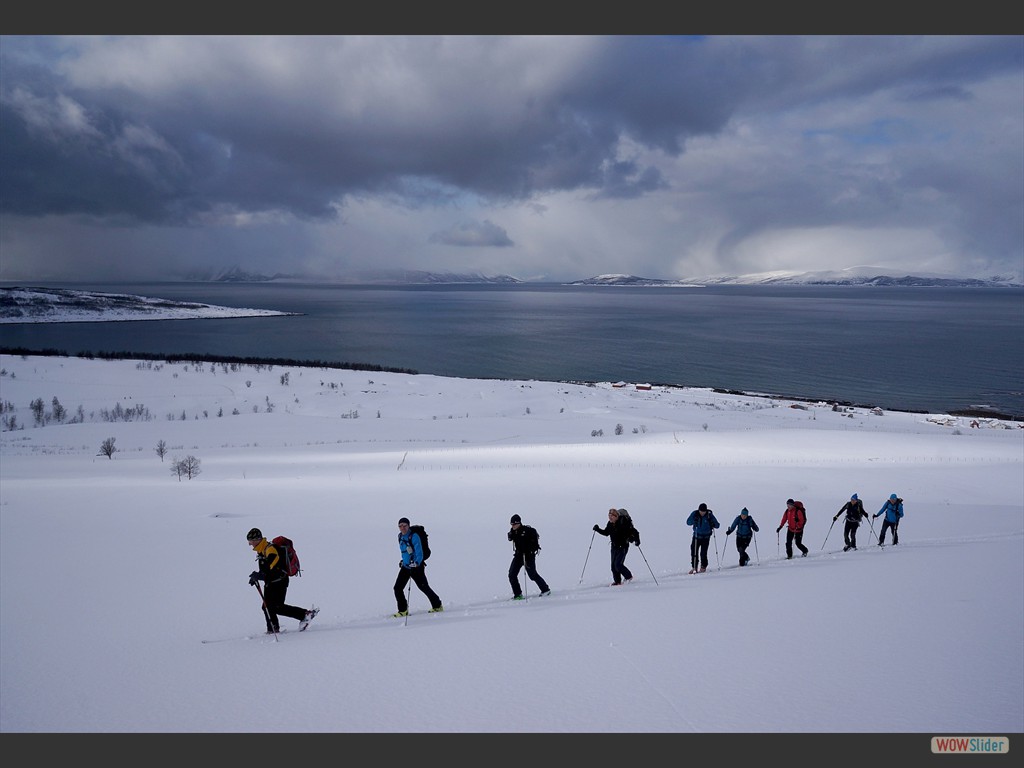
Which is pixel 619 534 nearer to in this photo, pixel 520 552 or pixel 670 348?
pixel 520 552

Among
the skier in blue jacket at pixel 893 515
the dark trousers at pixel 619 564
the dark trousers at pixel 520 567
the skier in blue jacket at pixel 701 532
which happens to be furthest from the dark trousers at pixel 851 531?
the dark trousers at pixel 520 567

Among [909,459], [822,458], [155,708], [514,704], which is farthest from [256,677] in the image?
[909,459]

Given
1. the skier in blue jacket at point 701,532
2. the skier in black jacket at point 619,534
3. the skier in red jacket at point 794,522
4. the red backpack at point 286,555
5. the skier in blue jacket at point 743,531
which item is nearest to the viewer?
the red backpack at point 286,555

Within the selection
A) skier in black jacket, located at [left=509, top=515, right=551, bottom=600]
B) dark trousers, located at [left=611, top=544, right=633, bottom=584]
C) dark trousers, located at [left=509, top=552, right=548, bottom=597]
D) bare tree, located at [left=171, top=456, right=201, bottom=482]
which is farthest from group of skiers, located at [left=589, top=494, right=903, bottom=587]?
bare tree, located at [left=171, top=456, right=201, bottom=482]

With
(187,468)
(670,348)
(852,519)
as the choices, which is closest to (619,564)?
(852,519)

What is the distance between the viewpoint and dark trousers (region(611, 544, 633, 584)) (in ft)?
30.2

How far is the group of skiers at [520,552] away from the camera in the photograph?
718cm

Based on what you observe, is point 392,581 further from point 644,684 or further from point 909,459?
point 909,459

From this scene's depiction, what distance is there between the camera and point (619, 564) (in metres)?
9.35

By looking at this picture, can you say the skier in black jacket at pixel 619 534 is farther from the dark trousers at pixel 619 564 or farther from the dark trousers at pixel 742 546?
the dark trousers at pixel 742 546

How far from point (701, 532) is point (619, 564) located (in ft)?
6.66

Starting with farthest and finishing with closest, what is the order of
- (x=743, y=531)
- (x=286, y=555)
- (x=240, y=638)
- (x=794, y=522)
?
(x=794, y=522), (x=743, y=531), (x=240, y=638), (x=286, y=555)

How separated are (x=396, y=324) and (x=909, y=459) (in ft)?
399

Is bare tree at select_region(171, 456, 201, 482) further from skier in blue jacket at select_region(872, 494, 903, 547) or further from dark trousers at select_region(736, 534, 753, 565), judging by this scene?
skier in blue jacket at select_region(872, 494, 903, 547)
